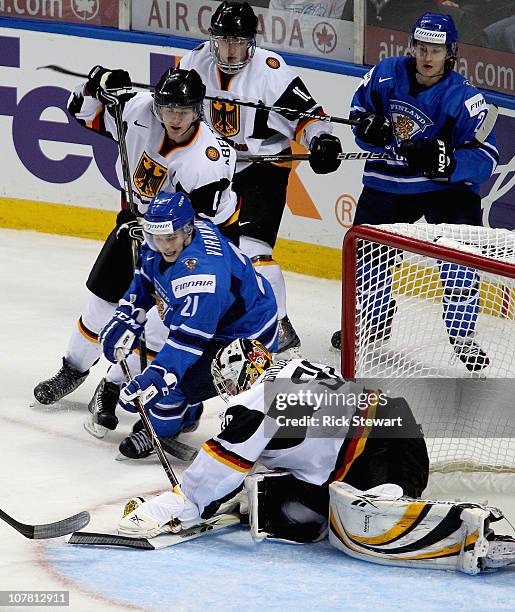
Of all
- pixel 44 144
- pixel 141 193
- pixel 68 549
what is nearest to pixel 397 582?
pixel 68 549

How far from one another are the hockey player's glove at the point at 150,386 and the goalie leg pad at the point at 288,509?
53cm

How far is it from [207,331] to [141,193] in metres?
0.87

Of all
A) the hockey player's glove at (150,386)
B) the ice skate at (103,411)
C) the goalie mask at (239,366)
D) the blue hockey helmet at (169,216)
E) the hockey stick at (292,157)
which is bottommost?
the ice skate at (103,411)

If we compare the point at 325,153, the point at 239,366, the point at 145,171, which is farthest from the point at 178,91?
the point at 239,366

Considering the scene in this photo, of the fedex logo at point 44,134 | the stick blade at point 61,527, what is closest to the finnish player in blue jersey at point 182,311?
the stick blade at point 61,527

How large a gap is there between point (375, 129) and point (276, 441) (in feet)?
6.09

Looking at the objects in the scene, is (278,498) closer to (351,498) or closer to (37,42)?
(351,498)

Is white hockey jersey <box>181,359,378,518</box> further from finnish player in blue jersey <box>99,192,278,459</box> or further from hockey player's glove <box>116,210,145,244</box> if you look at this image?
hockey player's glove <box>116,210,145,244</box>

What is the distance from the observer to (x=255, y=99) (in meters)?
5.21

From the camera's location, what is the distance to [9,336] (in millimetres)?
5438

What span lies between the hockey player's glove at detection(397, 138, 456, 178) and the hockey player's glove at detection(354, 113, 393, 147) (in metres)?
0.11

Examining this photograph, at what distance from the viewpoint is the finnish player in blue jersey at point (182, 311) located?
A: 3.94 meters

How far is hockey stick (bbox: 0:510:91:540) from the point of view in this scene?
3.51 metres

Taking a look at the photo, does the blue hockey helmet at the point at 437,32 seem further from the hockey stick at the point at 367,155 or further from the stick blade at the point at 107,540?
the stick blade at the point at 107,540
